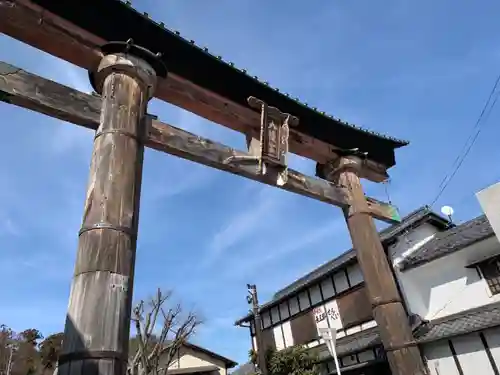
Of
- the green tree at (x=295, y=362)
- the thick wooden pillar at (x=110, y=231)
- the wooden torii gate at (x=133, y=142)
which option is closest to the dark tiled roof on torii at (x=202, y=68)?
the wooden torii gate at (x=133, y=142)

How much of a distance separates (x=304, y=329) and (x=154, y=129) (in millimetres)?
15796

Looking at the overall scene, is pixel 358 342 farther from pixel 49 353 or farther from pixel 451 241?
pixel 49 353

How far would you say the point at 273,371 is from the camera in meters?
15.9

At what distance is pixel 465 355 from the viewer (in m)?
11.3

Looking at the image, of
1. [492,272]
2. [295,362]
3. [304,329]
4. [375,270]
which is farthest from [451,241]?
[375,270]

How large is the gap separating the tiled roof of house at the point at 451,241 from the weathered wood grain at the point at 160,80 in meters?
6.44

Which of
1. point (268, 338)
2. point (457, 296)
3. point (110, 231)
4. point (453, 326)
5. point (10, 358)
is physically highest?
point (10, 358)

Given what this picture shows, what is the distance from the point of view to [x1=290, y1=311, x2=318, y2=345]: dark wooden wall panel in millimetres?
17828

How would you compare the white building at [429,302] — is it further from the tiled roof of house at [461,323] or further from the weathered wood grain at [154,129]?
the weathered wood grain at [154,129]

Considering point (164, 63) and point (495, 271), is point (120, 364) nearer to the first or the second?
point (164, 63)

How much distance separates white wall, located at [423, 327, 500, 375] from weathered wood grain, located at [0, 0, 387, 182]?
6649 millimetres

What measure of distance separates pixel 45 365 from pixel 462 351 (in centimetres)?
3760

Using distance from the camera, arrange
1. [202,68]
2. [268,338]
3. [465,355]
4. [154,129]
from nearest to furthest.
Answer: [154,129], [202,68], [465,355], [268,338]

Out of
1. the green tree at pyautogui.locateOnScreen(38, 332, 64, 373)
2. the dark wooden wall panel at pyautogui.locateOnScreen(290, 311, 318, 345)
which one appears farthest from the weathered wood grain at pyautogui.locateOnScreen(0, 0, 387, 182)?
the green tree at pyautogui.locateOnScreen(38, 332, 64, 373)
